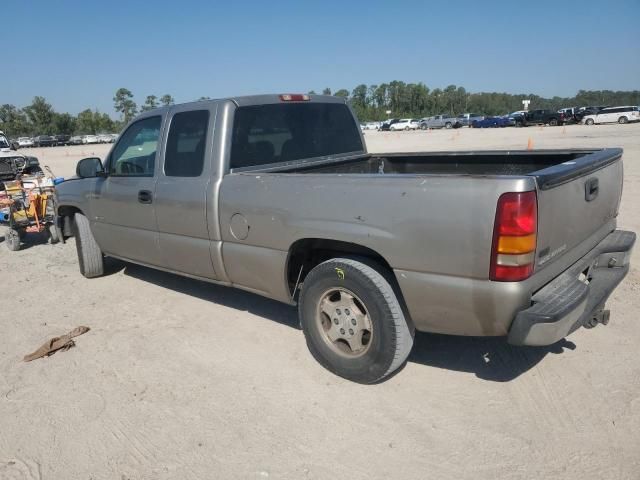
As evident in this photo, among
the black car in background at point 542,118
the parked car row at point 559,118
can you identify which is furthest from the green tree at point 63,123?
the black car in background at point 542,118

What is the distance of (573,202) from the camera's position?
2934 mm

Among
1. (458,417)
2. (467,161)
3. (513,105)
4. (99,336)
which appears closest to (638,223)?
(467,161)

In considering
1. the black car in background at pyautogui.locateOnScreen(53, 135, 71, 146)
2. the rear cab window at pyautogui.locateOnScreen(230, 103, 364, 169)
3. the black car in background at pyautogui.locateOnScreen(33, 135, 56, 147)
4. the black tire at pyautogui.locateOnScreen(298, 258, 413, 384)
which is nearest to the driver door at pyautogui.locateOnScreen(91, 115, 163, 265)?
the rear cab window at pyautogui.locateOnScreen(230, 103, 364, 169)

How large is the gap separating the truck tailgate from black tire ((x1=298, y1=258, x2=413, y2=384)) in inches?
35.3

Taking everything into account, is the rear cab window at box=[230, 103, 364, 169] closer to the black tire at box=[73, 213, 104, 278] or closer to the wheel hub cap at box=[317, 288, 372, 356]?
the wheel hub cap at box=[317, 288, 372, 356]

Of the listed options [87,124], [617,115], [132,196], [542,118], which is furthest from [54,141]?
[132,196]

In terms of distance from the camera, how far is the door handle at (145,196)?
14.8 feet

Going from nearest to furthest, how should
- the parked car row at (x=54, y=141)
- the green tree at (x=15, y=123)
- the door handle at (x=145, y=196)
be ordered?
the door handle at (x=145, y=196) < the parked car row at (x=54, y=141) < the green tree at (x=15, y=123)

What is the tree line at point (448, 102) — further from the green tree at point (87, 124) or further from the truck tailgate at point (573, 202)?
the truck tailgate at point (573, 202)

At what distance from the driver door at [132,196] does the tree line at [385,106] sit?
85.3 m

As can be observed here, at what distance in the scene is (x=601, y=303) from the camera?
124 inches

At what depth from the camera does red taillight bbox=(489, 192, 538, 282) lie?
8.16 feet

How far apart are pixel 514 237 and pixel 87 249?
4.94 metres

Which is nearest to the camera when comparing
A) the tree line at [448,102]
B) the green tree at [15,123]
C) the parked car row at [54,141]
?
the parked car row at [54,141]
